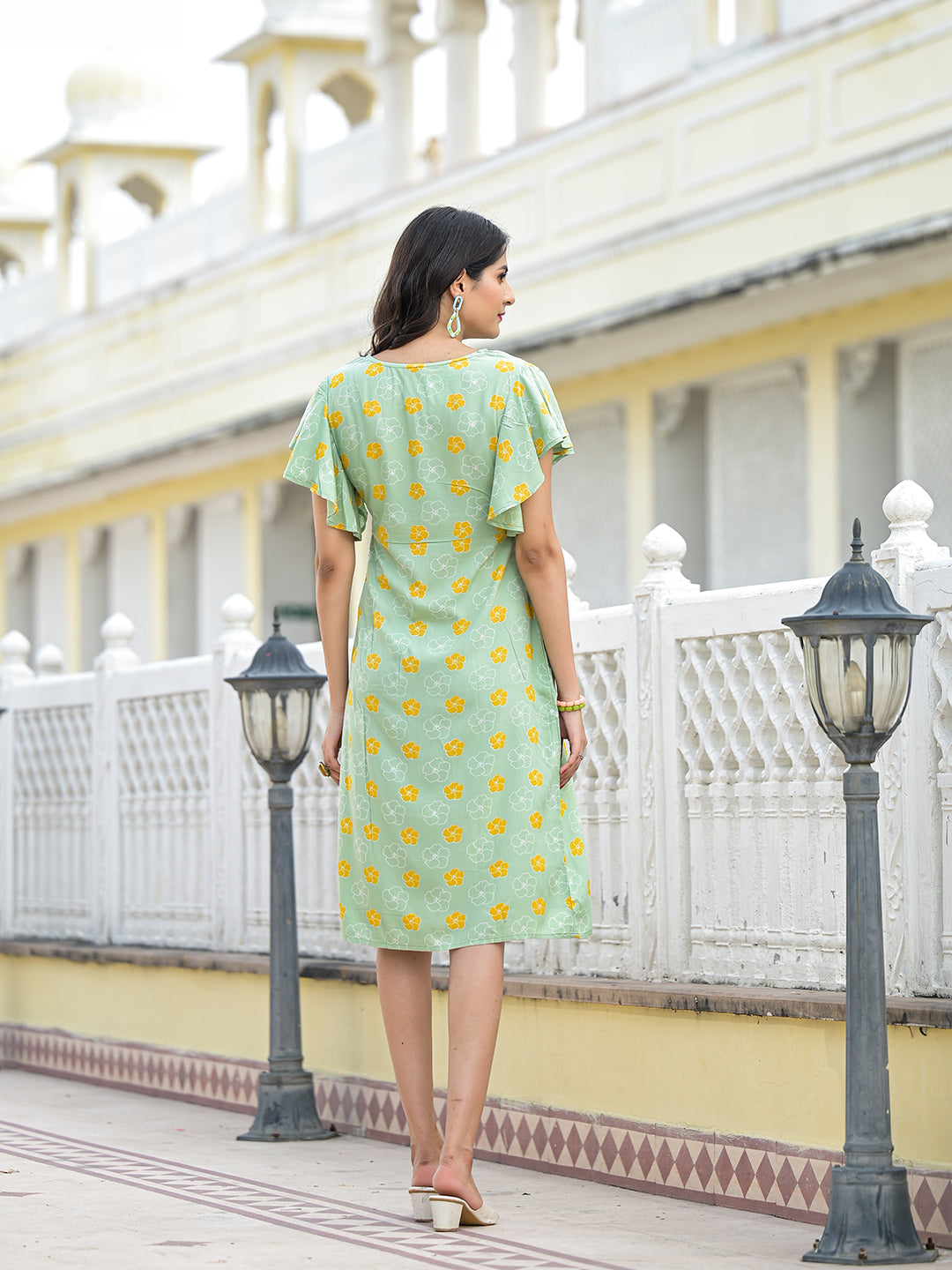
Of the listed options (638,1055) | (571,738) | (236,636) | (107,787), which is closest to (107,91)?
(107,787)

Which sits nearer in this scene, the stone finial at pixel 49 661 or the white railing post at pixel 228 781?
the white railing post at pixel 228 781

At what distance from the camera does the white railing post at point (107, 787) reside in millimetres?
8648

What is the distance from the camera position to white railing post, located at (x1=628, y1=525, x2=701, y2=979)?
18.5 ft

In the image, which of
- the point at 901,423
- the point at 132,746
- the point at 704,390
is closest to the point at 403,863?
the point at 132,746

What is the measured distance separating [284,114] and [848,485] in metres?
6.74

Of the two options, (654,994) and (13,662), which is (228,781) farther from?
(654,994)

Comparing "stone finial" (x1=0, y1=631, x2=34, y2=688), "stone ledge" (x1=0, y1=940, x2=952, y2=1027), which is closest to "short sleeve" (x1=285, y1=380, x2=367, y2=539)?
"stone ledge" (x1=0, y1=940, x2=952, y2=1027)

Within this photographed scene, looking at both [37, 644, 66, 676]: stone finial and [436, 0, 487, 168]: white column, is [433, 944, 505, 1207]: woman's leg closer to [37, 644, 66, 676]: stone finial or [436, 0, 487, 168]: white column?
[37, 644, 66, 676]: stone finial

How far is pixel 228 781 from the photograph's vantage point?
7.82 metres

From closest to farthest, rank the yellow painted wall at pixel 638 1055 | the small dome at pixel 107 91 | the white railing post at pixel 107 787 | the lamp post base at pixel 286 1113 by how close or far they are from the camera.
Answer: the yellow painted wall at pixel 638 1055 → the lamp post base at pixel 286 1113 → the white railing post at pixel 107 787 → the small dome at pixel 107 91

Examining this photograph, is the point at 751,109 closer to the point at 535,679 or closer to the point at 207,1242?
the point at 535,679

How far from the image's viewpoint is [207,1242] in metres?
4.51

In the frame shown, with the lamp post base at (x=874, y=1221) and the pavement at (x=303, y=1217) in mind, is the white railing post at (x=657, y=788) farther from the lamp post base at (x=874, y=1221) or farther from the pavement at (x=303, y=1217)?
the lamp post base at (x=874, y=1221)

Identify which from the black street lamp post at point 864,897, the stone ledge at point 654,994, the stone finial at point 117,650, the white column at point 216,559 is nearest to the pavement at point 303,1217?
the black street lamp post at point 864,897
